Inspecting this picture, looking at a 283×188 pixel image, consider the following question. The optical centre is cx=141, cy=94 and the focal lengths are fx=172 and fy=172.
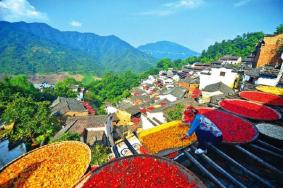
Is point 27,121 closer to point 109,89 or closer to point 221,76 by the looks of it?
point 221,76

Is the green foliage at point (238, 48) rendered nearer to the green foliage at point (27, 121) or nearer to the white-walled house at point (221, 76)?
the white-walled house at point (221, 76)

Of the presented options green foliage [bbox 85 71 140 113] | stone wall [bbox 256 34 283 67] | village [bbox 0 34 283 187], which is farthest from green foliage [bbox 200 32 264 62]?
stone wall [bbox 256 34 283 67]

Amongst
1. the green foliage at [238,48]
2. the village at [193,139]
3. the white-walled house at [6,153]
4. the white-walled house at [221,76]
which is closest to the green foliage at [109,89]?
the village at [193,139]

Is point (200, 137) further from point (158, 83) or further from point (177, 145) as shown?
point (158, 83)

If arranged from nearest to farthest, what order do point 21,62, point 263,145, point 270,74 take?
point 263,145, point 270,74, point 21,62

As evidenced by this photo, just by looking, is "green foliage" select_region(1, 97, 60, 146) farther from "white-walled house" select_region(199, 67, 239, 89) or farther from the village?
"white-walled house" select_region(199, 67, 239, 89)

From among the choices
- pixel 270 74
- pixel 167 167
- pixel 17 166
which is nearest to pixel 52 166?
pixel 17 166

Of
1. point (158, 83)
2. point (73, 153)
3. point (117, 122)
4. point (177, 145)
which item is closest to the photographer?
point (73, 153)
